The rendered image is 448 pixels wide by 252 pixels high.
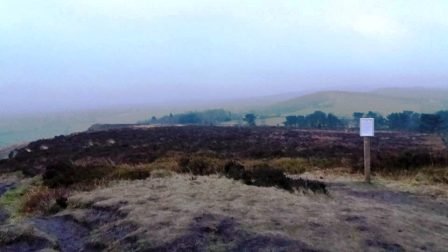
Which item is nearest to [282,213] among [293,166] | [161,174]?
[161,174]

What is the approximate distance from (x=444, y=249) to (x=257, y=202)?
13.6 ft

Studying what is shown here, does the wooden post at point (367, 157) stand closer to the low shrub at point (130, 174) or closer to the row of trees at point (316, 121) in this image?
the low shrub at point (130, 174)

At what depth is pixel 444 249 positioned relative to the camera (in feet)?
26.2

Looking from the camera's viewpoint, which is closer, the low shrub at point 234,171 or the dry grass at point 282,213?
the dry grass at point 282,213

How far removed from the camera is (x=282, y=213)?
9891mm

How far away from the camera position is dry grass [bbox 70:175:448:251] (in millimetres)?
8438

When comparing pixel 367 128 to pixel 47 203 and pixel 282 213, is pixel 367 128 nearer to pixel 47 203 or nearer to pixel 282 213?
pixel 282 213

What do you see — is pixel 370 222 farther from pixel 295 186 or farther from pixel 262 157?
pixel 262 157

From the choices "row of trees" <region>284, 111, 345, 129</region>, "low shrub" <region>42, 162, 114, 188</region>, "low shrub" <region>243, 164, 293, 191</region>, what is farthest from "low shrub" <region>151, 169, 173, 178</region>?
"row of trees" <region>284, 111, 345, 129</region>

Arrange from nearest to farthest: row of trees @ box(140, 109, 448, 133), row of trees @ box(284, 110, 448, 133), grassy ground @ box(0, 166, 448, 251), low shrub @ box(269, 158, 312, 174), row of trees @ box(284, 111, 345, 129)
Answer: grassy ground @ box(0, 166, 448, 251) → low shrub @ box(269, 158, 312, 174) → row of trees @ box(284, 110, 448, 133) → row of trees @ box(140, 109, 448, 133) → row of trees @ box(284, 111, 345, 129)

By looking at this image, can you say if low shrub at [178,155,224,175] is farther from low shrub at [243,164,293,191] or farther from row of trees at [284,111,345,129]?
row of trees at [284,111,345,129]

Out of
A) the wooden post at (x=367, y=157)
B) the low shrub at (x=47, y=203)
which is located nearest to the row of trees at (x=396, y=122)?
Result: the wooden post at (x=367, y=157)

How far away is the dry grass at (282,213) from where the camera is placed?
8438 mm

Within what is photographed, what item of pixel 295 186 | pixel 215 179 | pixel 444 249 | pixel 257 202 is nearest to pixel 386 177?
pixel 295 186
